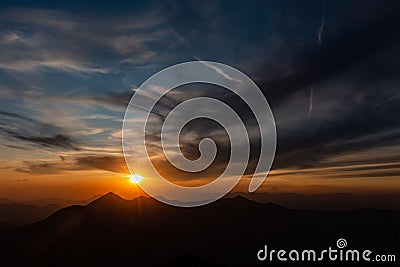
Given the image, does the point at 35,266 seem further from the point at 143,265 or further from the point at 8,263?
the point at 143,265

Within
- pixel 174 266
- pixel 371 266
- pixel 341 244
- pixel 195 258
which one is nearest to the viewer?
pixel 341 244

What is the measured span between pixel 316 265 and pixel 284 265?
17848mm

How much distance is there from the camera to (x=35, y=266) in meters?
197

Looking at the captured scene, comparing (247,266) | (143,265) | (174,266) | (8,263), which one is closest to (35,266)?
(8,263)

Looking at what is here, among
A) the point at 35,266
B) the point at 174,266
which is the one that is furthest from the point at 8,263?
the point at 174,266

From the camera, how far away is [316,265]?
648 feet

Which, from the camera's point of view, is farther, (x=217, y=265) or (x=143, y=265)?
(x=143, y=265)

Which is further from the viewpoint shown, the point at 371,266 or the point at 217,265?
the point at 371,266

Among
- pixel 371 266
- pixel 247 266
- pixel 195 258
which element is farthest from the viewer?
pixel 371 266

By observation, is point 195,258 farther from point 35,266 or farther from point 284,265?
point 35,266

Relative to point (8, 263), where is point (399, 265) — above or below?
above

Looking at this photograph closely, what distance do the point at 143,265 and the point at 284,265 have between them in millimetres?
77118

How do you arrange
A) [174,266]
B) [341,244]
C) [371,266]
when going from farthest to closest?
[371,266] < [174,266] < [341,244]

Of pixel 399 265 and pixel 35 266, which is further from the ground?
pixel 399 265
